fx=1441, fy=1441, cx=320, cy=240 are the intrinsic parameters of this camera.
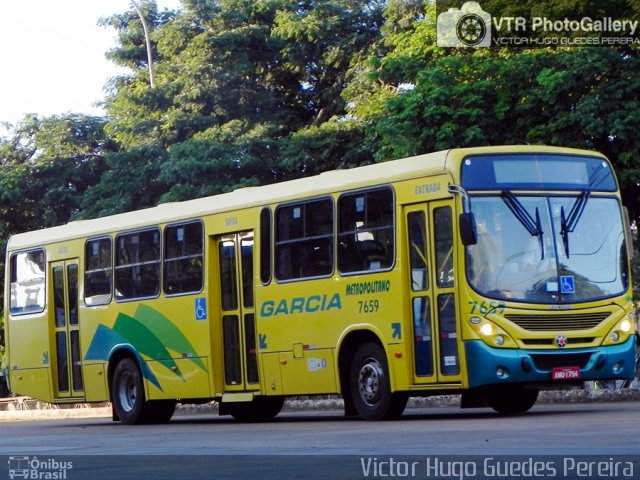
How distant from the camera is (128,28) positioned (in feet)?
155

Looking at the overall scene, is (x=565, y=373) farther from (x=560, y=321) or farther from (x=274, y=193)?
(x=274, y=193)

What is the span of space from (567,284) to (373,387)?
2595mm

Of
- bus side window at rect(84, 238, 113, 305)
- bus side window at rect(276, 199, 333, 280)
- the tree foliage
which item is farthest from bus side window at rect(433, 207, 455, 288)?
the tree foliage

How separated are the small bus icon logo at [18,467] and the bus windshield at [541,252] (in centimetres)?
584

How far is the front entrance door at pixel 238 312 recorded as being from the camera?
754 inches

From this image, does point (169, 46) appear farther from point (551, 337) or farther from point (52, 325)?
point (551, 337)

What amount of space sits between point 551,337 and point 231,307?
5.18 metres

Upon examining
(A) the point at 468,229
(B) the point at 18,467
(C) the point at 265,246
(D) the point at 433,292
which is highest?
(C) the point at 265,246

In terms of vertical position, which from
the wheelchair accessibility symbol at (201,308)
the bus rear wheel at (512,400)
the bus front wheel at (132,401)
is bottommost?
the bus rear wheel at (512,400)

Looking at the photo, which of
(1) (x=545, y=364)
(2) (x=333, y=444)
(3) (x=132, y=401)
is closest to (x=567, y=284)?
(1) (x=545, y=364)

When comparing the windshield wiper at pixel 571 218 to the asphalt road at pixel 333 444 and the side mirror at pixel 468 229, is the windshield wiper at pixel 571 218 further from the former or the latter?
the asphalt road at pixel 333 444

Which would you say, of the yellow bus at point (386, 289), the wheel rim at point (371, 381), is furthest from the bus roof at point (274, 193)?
the wheel rim at point (371, 381)

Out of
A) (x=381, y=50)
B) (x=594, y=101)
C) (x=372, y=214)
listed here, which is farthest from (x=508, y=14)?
(x=372, y=214)

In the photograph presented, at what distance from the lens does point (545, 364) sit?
15922 mm
